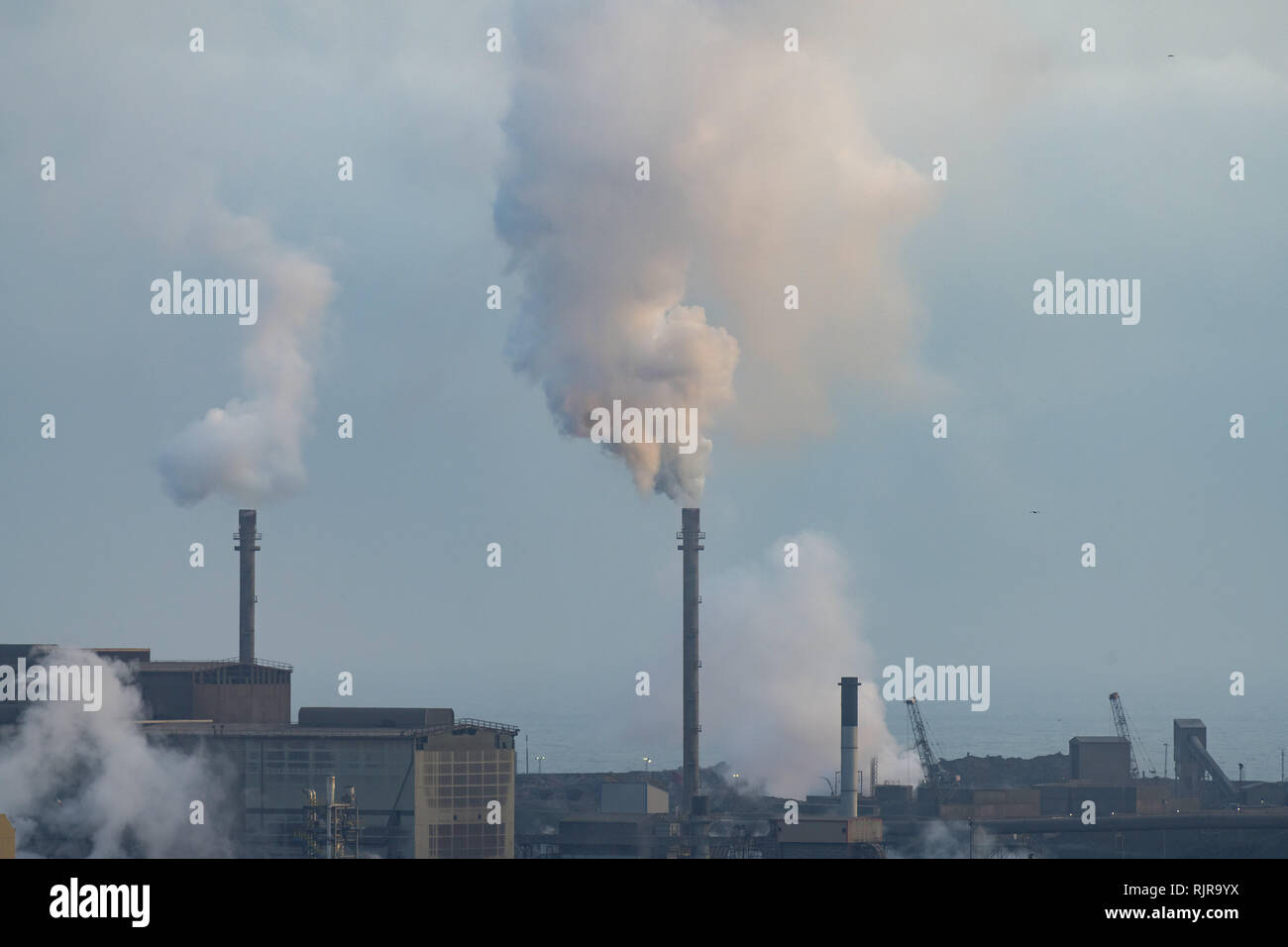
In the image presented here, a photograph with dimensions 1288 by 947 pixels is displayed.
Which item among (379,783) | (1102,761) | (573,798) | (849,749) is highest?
(849,749)

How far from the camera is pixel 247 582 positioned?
117688 mm

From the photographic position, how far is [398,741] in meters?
97.8

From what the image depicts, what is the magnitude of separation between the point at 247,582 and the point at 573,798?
30.1 meters

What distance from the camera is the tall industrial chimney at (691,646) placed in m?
109

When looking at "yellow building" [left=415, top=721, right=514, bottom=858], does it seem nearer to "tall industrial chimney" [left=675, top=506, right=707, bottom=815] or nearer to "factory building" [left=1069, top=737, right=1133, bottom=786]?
"tall industrial chimney" [left=675, top=506, right=707, bottom=815]

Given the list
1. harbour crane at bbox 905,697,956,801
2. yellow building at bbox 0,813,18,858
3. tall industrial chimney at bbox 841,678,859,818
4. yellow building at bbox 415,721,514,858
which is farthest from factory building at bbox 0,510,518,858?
harbour crane at bbox 905,697,956,801

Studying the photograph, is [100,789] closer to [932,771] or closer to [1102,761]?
[932,771]

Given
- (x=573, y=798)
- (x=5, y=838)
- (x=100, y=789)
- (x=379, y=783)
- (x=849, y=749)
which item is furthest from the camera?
(x=573, y=798)

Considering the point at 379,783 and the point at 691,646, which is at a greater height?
the point at 691,646

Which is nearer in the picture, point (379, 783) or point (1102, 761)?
point (379, 783)

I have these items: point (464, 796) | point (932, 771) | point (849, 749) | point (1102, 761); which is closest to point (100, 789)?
point (464, 796)
